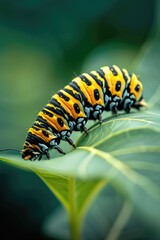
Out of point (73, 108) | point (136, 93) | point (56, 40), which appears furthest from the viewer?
point (56, 40)

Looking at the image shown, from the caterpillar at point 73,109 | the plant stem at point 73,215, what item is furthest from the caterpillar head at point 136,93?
the plant stem at point 73,215

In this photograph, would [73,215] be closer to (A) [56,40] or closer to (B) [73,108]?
(B) [73,108]

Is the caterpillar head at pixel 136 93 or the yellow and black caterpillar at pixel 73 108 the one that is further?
the caterpillar head at pixel 136 93

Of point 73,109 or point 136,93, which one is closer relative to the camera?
point 73,109

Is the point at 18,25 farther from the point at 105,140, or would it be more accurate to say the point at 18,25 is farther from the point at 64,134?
the point at 105,140

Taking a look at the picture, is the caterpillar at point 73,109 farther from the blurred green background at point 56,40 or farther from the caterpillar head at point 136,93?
the blurred green background at point 56,40

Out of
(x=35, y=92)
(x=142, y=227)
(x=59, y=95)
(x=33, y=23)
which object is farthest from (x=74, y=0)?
(x=142, y=227)

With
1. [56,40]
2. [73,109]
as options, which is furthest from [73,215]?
[56,40]
